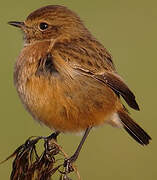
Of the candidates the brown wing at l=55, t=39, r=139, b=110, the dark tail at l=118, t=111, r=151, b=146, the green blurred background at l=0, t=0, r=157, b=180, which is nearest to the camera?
the brown wing at l=55, t=39, r=139, b=110

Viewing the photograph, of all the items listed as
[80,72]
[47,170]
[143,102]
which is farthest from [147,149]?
[47,170]

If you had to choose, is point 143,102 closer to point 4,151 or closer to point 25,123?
point 25,123

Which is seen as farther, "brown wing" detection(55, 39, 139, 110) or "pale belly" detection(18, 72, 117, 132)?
"brown wing" detection(55, 39, 139, 110)

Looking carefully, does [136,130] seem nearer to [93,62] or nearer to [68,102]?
[93,62]

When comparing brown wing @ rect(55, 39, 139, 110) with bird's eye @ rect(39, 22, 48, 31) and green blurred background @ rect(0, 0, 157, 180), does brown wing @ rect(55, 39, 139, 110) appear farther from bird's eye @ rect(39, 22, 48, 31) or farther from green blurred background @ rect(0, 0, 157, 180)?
green blurred background @ rect(0, 0, 157, 180)

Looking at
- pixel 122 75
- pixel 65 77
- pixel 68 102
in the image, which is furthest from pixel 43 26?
pixel 122 75

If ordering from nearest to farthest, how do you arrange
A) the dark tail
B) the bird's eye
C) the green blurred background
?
1. the bird's eye
2. the dark tail
3. the green blurred background

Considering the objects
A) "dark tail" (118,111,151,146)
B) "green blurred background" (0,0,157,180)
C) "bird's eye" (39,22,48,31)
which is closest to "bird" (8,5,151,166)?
"bird's eye" (39,22,48,31)
